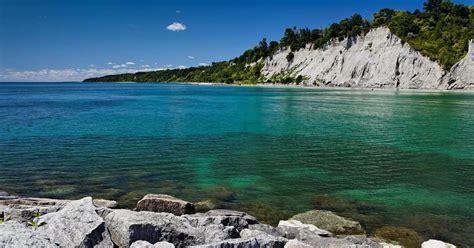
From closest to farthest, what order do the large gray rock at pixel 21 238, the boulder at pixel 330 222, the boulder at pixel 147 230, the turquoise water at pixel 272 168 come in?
the large gray rock at pixel 21 238
the boulder at pixel 147 230
the boulder at pixel 330 222
the turquoise water at pixel 272 168

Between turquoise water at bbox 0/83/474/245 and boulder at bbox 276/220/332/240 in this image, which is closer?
boulder at bbox 276/220/332/240

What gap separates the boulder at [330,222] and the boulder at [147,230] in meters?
5.40

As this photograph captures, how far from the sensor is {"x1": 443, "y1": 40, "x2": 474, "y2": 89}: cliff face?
101250mm

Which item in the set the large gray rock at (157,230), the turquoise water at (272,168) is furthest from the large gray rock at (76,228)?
the turquoise water at (272,168)

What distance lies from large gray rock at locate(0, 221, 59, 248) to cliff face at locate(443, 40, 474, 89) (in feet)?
375

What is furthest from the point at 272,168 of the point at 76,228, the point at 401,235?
the point at 76,228

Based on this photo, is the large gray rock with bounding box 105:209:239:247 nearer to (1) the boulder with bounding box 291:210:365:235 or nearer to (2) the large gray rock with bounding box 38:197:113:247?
(2) the large gray rock with bounding box 38:197:113:247

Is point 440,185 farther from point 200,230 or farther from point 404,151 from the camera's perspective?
point 200,230

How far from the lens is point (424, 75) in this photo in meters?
110

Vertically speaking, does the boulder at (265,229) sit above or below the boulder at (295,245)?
below

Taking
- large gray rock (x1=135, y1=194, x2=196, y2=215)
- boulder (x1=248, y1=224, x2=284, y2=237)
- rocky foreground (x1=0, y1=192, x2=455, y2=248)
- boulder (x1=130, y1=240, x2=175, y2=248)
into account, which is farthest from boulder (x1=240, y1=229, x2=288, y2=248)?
large gray rock (x1=135, y1=194, x2=196, y2=215)

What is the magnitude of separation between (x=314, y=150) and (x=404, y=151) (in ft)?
19.1

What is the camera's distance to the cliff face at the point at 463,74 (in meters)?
101

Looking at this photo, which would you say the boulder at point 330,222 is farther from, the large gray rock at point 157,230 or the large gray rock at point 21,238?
the large gray rock at point 21,238
